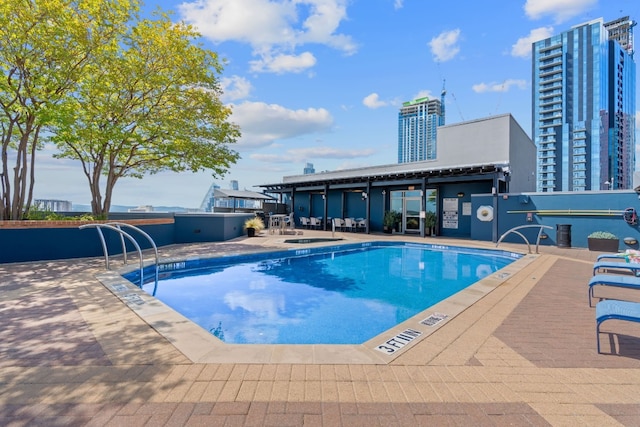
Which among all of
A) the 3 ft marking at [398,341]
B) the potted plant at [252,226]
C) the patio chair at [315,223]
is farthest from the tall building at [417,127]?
the 3 ft marking at [398,341]

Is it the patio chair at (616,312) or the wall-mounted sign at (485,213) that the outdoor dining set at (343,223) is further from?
the patio chair at (616,312)

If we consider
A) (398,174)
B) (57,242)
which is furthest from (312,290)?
(398,174)

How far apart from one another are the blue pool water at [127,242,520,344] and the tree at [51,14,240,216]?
4827 millimetres

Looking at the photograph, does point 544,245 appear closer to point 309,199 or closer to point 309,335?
point 309,335

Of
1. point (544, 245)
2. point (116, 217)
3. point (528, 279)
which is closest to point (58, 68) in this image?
point (116, 217)

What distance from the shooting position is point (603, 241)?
972cm

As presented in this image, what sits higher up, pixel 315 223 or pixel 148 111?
pixel 148 111

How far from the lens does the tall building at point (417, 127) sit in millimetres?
59125

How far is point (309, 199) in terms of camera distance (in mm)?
20656

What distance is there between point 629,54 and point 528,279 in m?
109

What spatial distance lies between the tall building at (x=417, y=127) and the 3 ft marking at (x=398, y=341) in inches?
2314

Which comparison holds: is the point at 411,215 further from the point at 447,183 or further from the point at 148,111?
the point at 148,111

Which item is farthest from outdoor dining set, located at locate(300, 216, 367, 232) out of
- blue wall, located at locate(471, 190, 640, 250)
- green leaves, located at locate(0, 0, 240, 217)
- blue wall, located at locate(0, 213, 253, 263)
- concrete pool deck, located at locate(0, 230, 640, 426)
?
concrete pool deck, located at locate(0, 230, 640, 426)

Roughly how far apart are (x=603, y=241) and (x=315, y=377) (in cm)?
1178
